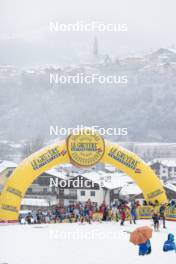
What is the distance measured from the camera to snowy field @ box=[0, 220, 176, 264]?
6945mm

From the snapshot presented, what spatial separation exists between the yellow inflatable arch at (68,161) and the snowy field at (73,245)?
525mm

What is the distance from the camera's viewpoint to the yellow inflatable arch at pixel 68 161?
9445mm

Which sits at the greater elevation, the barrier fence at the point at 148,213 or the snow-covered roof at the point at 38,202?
the snow-covered roof at the point at 38,202

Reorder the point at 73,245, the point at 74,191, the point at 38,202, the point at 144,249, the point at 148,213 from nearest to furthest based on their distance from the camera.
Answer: the point at 144,249, the point at 73,245, the point at 148,213, the point at 74,191, the point at 38,202

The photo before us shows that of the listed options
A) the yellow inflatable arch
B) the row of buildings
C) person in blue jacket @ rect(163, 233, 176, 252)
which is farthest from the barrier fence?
the row of buildings

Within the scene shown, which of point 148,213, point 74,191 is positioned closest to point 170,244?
point 148,213

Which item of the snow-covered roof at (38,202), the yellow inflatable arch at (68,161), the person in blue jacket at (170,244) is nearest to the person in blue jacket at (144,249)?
the person in blue jacket at (170,244)

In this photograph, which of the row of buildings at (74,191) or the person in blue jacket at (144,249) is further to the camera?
the row of buildings at (74,191)

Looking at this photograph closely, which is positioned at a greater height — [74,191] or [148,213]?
[74,191]

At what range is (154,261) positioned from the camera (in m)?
6.89

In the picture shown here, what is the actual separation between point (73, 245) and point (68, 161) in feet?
7.46

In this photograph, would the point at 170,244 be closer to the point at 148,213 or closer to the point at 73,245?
the point at 73,245

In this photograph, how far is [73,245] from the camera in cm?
762

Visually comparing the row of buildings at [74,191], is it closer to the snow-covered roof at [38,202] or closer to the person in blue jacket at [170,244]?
the snow-covered roof at [38,202]
